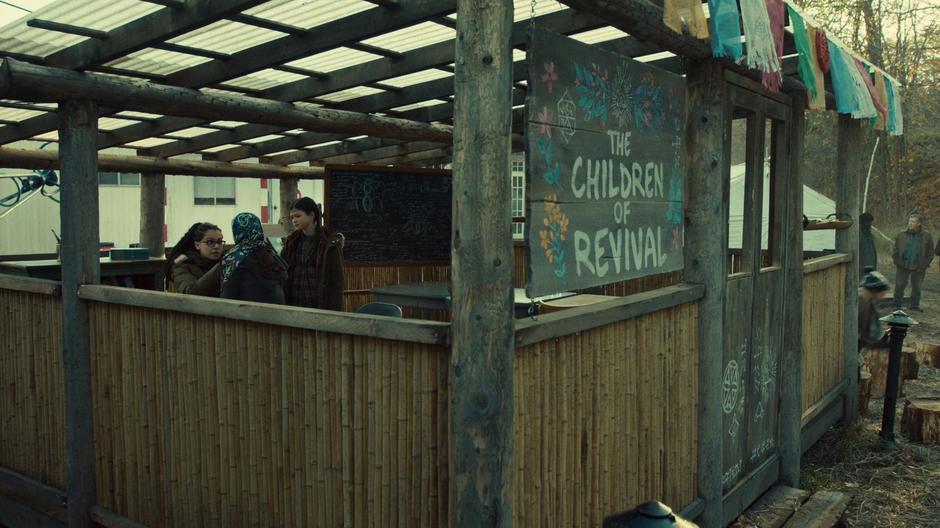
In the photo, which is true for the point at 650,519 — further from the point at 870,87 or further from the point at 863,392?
the point at 863,392

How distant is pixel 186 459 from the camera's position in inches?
151

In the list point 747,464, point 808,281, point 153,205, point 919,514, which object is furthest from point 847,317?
point 153,205

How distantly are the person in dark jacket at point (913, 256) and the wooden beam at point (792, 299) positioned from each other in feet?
36.1

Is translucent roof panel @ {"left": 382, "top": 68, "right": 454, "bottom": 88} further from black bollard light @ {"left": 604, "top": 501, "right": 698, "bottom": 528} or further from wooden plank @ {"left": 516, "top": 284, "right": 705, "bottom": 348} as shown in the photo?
black bollard light @ {"left": 604, "top": 501, "right": 698, "bottom": 528}

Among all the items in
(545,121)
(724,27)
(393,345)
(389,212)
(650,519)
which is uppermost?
(724,27)

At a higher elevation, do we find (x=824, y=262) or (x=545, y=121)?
(x=545, y=121)

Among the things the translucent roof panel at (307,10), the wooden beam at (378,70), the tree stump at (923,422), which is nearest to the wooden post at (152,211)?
the wooden beam at (378,70)

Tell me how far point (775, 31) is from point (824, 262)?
3.50m

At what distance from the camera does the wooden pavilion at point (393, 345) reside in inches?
108

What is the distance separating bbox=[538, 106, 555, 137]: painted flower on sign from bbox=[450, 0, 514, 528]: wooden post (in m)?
0.38

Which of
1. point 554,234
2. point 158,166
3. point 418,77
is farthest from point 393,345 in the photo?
point 158,166

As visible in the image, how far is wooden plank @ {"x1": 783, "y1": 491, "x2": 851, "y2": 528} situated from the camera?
17.0ft

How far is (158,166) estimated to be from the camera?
8.53 meters

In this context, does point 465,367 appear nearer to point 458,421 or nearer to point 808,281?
point 458,421
